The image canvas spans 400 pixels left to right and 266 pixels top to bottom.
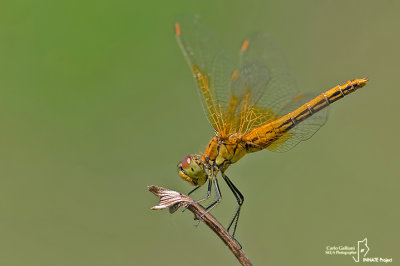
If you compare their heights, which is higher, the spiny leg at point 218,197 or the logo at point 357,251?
the spiny leg at point 218,197

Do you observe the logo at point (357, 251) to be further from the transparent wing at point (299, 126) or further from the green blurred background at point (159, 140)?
the transparent wing at point (299, 126)

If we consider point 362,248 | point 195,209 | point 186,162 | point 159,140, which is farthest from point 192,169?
point 159,140

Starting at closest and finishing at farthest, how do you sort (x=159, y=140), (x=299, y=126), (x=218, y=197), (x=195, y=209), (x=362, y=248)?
(x=195, y=209)
(x=218, y=197)
(x=299, y=126)
(x=362, y=248)
(x=159, y=140)

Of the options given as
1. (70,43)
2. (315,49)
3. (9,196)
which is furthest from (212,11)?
(9,196)

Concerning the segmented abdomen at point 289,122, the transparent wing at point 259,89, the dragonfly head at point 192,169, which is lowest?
the dragonfly head at point 192,169

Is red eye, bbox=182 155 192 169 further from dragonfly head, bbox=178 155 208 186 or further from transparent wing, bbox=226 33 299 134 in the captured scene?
transparent wing, bbox=226 33 299 134

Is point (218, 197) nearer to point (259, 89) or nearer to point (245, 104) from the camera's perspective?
point (245, 104)

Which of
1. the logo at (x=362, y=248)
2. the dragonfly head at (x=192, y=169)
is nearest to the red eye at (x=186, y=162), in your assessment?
the dragonfly head at (x=192, y=169)
